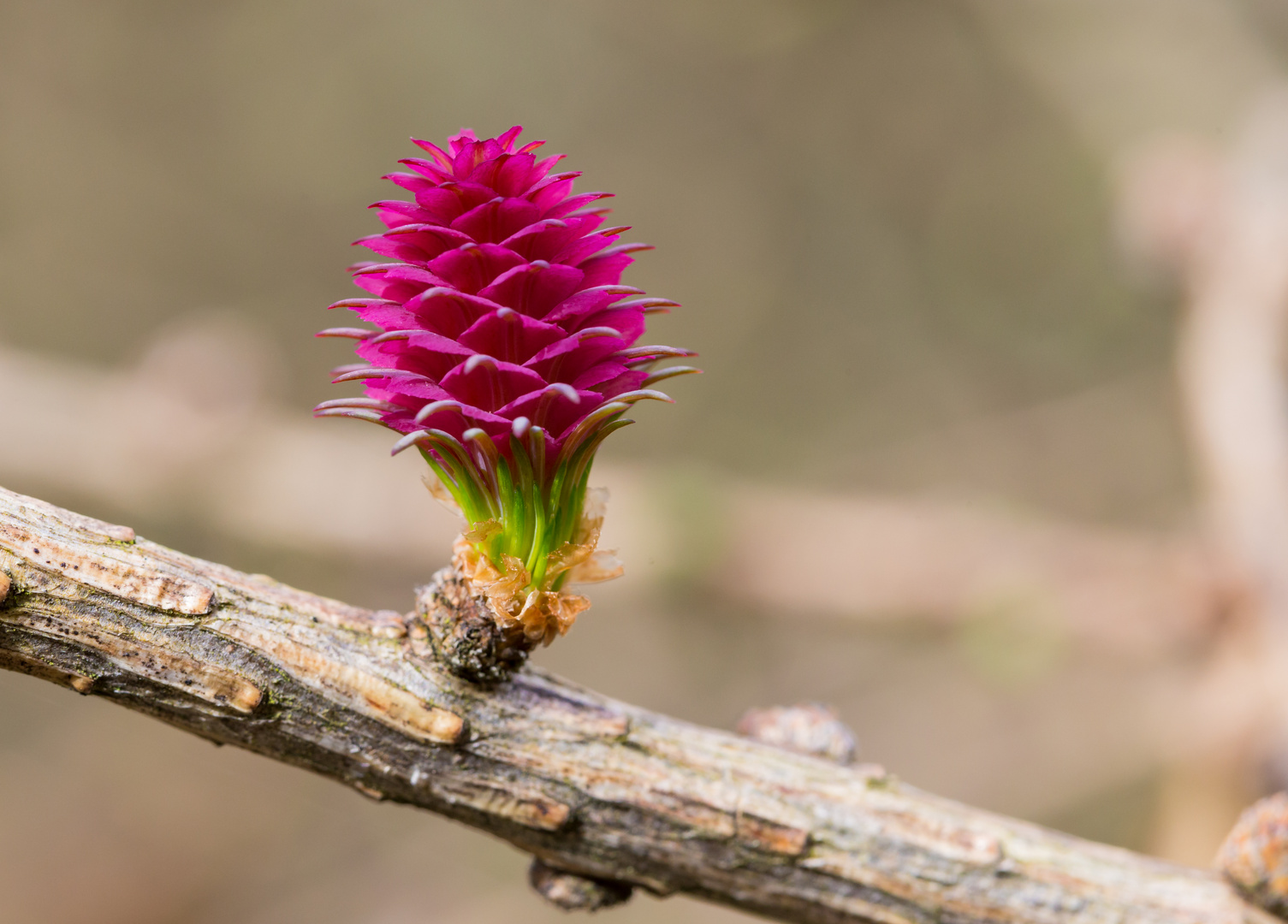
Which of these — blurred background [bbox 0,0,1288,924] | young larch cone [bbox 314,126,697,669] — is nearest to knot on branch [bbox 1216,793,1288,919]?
young larch cone [bbox 314,126,697,669]

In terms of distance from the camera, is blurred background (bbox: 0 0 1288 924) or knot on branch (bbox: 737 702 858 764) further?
blurred background (bbox: 0 0 1288 924)

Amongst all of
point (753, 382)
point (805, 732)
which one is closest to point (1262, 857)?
point (805, 732)

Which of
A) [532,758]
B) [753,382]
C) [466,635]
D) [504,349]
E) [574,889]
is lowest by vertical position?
[574,889]

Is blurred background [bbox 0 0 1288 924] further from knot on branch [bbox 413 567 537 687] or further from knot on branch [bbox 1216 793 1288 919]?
knot on branch [bbox 1216 793 1288 919]

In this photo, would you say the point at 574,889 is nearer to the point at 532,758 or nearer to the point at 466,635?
the point at 532,758

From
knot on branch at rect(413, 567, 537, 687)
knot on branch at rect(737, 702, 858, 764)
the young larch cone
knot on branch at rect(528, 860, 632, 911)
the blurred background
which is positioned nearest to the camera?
the young larch cone

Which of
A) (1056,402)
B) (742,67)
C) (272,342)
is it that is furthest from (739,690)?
(742,67)
